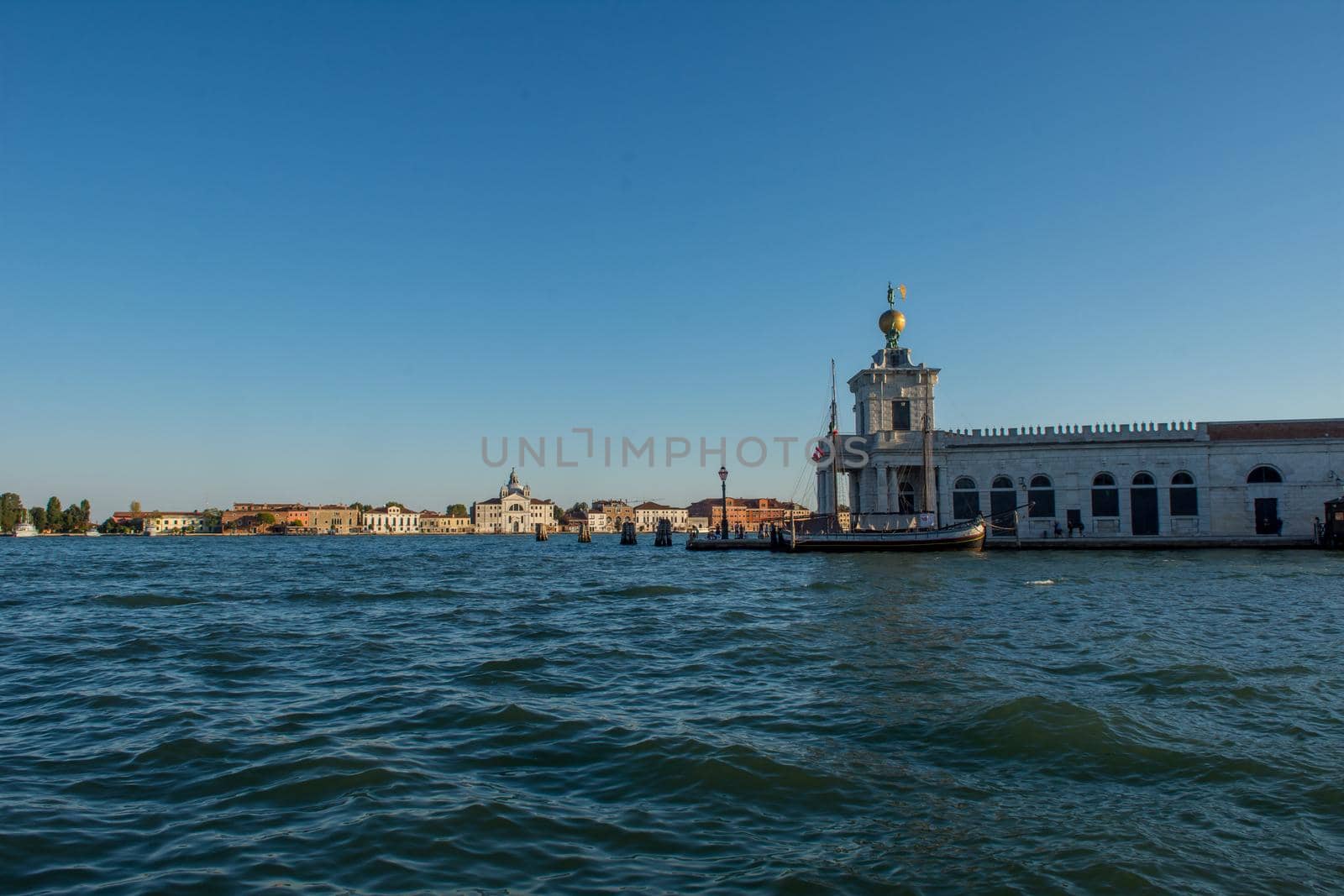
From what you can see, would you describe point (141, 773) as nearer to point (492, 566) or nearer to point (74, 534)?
point (492, 566)

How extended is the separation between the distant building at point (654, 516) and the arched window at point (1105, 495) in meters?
115

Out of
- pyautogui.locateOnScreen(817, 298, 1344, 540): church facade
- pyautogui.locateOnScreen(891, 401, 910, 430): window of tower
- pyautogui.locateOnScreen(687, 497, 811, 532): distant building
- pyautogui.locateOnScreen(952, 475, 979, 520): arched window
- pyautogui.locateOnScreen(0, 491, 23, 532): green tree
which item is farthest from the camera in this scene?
pyautogui.locateOnScreen(687, 497, 811, 532): distant building

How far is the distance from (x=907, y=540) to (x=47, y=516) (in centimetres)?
13190

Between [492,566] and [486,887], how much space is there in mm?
31416

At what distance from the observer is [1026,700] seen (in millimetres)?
7746

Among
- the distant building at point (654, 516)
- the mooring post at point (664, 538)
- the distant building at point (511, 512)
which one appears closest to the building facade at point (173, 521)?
the distant building at point (511, 512)

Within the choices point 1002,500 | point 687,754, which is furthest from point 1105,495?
point 687,754

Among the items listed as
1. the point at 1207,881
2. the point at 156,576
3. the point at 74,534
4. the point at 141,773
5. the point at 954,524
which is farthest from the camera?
the point at 74,534

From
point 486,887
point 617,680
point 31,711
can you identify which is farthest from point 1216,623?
point 31,711

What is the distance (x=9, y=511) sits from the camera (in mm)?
119312

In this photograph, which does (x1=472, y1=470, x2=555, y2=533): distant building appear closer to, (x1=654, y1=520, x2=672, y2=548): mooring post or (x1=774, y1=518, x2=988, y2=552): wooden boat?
(x1=654, y1=520, x2=672, y2=548): mooring post

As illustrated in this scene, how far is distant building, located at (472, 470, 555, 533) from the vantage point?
148 meters

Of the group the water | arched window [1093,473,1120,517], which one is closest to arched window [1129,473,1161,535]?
arched window [1093,473,1120,517]

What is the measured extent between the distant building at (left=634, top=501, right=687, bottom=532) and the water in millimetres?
138579
